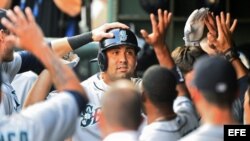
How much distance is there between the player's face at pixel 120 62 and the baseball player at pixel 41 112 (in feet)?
6.23

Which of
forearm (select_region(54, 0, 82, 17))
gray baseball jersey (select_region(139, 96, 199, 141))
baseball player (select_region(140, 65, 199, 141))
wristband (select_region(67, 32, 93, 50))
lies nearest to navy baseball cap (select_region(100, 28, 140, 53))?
wristband (select_region(67, 32, 93, 50))

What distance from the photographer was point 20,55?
5.82 meters

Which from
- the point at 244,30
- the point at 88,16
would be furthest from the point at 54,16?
the point at 244,30

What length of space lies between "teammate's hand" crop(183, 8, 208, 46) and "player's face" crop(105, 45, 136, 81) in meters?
0.62

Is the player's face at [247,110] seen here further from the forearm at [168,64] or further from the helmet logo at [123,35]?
the helmet logo at [123,35]

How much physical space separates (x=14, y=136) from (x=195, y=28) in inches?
109

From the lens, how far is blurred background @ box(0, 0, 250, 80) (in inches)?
374

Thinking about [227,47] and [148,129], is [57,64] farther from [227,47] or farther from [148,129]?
[227,47]

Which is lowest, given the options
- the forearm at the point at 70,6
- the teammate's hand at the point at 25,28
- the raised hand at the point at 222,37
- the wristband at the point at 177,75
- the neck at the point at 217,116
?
the neck at the point at 217,116

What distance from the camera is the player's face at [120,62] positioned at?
5758 millimetres

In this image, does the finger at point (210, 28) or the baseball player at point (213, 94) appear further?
the finger at point (210, 28)

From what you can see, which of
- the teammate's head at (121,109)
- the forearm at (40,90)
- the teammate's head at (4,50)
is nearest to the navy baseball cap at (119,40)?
the forearm at (40,90)

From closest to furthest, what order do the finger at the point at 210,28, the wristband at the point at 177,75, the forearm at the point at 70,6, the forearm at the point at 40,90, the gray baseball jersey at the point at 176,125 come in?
the gray baseball jersey at the point at 176,125 → the wristband at the point at 177,75 → the forearm at the point at 40,90 → the finger at the point at 210,28 → the forearm at the point at 70,6

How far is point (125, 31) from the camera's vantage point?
584cm
